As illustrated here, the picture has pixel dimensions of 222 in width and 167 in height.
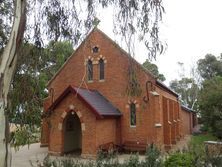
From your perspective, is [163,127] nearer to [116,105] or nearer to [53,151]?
[116,105]

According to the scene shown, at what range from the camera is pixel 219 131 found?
27.0 m

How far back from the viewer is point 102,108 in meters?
22.1

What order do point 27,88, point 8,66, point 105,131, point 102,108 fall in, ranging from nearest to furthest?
1. point 8,66
2. point 27,88
3. point 105,131
4. point 102,108

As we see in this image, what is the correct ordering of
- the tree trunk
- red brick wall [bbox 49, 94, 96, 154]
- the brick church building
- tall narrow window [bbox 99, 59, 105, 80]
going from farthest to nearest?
tall narrow window [bbox 99, 59, 105, 80] → the brick church building → red brick wall [bbox 49, 94, 96, 154] → the tree trunk

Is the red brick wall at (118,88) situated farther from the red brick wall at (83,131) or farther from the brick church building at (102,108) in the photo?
the red brick wall at (83,131)

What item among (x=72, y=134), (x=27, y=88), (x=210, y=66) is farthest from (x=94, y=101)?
(x=210, y=66)

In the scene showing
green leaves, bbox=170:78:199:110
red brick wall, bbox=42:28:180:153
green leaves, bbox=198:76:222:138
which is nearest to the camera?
red brick wall, bbox=42:28:180:153

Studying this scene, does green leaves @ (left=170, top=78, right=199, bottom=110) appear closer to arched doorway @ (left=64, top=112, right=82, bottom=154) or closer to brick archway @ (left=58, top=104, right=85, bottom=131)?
arched doorway @ (left=64, top=112, right=82, bottom=154)

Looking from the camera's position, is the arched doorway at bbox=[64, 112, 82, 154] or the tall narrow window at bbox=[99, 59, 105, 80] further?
the tall narrow window at bbox=[99, 59, 105, 80]

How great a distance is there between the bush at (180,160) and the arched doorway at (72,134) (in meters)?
12.7

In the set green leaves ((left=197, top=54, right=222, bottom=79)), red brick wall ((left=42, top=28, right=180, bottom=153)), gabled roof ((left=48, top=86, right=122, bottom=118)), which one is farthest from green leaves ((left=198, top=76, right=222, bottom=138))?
green leaves ((left=197, top=54, right=222, bottom=79))

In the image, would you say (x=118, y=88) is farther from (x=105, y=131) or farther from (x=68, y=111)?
(x=68, y=111)

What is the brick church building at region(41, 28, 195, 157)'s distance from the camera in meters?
21.0

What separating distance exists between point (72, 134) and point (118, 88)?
5.14 meters
